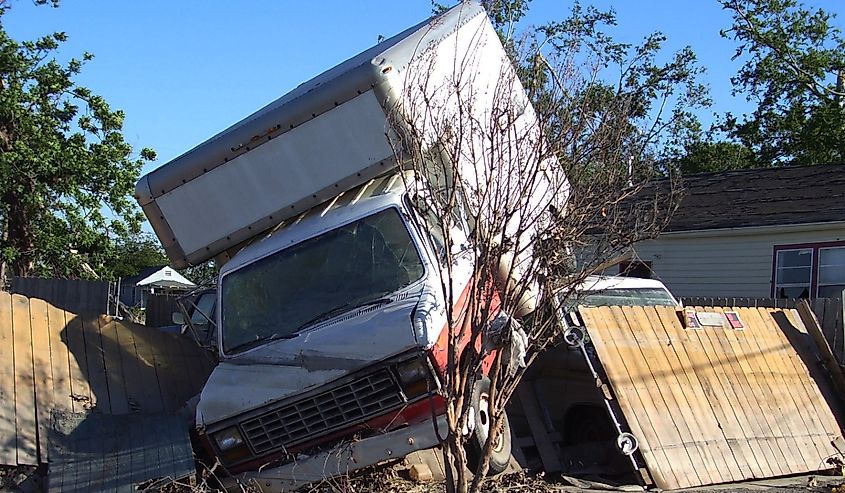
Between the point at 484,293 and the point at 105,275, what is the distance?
730 inches

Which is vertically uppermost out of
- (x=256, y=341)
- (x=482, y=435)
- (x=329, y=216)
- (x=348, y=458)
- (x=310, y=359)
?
(x=329, y=216)

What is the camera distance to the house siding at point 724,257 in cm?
1860

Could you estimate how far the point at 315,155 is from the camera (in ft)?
27.8

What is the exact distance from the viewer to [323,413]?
279 inches

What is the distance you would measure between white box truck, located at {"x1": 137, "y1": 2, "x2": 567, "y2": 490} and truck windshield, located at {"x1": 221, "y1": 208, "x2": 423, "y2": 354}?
0.5 inches

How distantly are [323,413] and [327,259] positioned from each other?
1404 millimetres

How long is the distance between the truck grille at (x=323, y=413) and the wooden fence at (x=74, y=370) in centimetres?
193

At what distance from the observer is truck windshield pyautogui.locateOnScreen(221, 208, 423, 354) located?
7.64 meters

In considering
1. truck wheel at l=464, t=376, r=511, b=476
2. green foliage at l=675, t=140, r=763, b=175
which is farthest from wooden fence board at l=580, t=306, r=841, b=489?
green foliage at l=675, t=140, r=763, b=175

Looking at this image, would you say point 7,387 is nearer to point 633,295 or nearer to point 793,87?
point 633,295

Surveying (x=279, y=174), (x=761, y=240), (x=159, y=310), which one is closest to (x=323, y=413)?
(x=279, y=174)

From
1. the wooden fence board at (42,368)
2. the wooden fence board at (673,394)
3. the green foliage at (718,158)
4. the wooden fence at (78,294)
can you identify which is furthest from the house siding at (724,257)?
the green foliage at (718,158)

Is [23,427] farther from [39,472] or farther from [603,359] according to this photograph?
[603,359]

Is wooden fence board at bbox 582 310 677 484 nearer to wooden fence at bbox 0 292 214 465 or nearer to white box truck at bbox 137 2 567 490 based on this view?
white box truck at bbox 137 2 567 490
